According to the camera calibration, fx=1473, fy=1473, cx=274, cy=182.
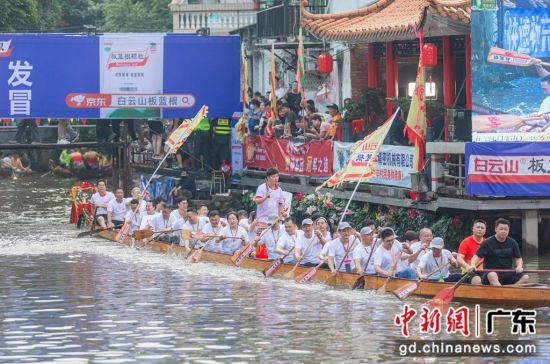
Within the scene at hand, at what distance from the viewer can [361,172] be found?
28.4 meters

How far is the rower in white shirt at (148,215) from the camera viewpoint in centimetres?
3344

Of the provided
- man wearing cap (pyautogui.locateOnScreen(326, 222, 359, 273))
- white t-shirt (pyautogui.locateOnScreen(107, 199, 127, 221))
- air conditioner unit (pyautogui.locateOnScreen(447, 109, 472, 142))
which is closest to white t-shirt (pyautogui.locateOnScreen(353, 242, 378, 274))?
man wearing cap (pyautogui.locateOnScreen(326, 222, 359, 273))

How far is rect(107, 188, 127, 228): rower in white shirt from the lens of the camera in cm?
3672

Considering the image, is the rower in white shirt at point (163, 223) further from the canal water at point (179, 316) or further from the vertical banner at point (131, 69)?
the vertical banner at point (131, 69)

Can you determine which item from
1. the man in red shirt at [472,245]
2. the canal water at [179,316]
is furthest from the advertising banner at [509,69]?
the man in red shirt at [472,245]

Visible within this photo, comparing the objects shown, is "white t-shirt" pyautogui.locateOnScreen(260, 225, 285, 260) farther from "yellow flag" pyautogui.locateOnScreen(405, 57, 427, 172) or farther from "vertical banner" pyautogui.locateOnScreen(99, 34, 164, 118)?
"vertical banner" pyautogui.locateOnScreen(99, 34, 164, 118)

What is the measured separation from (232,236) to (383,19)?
9668 millimetres

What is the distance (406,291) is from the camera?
23.5 meters

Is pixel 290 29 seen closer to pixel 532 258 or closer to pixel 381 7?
pixel 381 7

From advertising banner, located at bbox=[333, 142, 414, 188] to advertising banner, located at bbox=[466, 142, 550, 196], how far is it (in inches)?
87.5

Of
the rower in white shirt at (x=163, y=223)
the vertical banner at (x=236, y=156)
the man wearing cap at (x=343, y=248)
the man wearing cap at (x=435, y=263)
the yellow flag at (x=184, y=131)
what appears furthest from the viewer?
the vertical banner at (x=236, y=156)

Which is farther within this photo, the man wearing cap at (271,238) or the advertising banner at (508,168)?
the advertising banner at (508,168)

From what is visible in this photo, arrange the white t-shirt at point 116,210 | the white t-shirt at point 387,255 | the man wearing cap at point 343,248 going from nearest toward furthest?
the white t-shirt at point 387,255 < the man wearing cap at point 343,248 < the white t-shirt at point 116,210

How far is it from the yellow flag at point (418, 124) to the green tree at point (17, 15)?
836 inches
